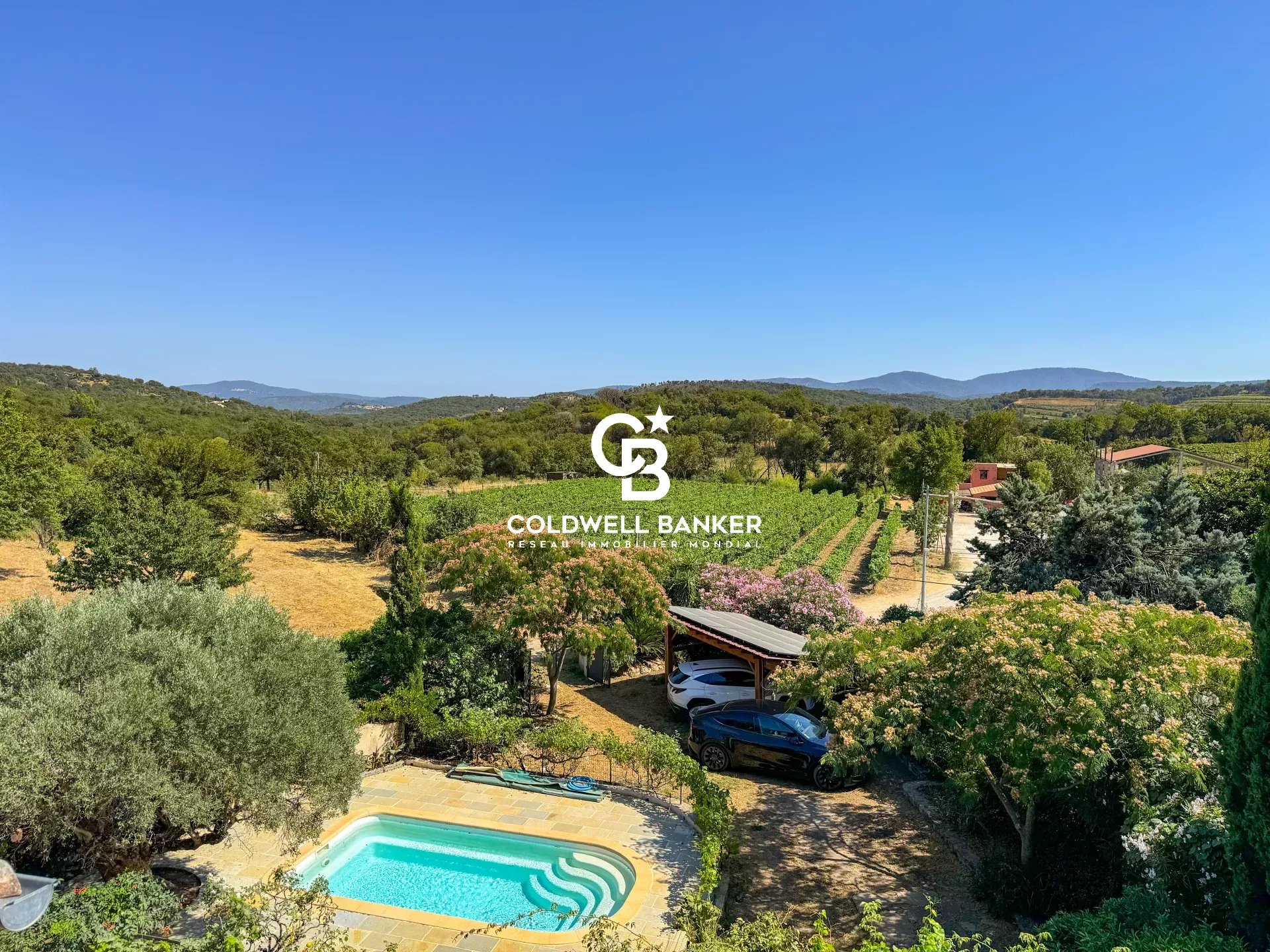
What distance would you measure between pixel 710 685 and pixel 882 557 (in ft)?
56.1

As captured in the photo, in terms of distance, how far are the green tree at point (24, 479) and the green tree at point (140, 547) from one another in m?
4.05

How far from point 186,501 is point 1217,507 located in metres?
29.5

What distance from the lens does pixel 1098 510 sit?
14.2 meters

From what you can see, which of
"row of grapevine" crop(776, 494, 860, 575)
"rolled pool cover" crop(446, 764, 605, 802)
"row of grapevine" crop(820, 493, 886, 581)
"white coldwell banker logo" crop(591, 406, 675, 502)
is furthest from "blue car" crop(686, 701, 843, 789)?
"row of grapevine" crop(820, 493, 886, 581)

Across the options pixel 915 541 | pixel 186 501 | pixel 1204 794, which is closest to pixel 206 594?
pixel 1204 794

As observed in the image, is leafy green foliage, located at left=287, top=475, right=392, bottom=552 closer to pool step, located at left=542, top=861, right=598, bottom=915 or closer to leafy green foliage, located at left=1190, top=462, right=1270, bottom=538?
pool step, located at left=542, top=861, right=598, bottom=915

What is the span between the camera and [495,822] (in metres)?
8.63

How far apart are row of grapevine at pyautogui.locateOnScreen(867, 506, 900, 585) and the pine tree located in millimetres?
20931

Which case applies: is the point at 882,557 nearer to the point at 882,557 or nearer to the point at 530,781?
the point at 882,557

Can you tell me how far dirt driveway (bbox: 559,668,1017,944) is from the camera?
708cm

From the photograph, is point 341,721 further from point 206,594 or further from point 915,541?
point 915,541

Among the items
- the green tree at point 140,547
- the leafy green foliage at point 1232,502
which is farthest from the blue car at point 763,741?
the leafy green foliage at point 1232,502

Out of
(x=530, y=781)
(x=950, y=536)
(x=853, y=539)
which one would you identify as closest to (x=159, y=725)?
(x=530, y=781)

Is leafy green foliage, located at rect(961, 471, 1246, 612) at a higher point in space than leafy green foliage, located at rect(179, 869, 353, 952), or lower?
higher
